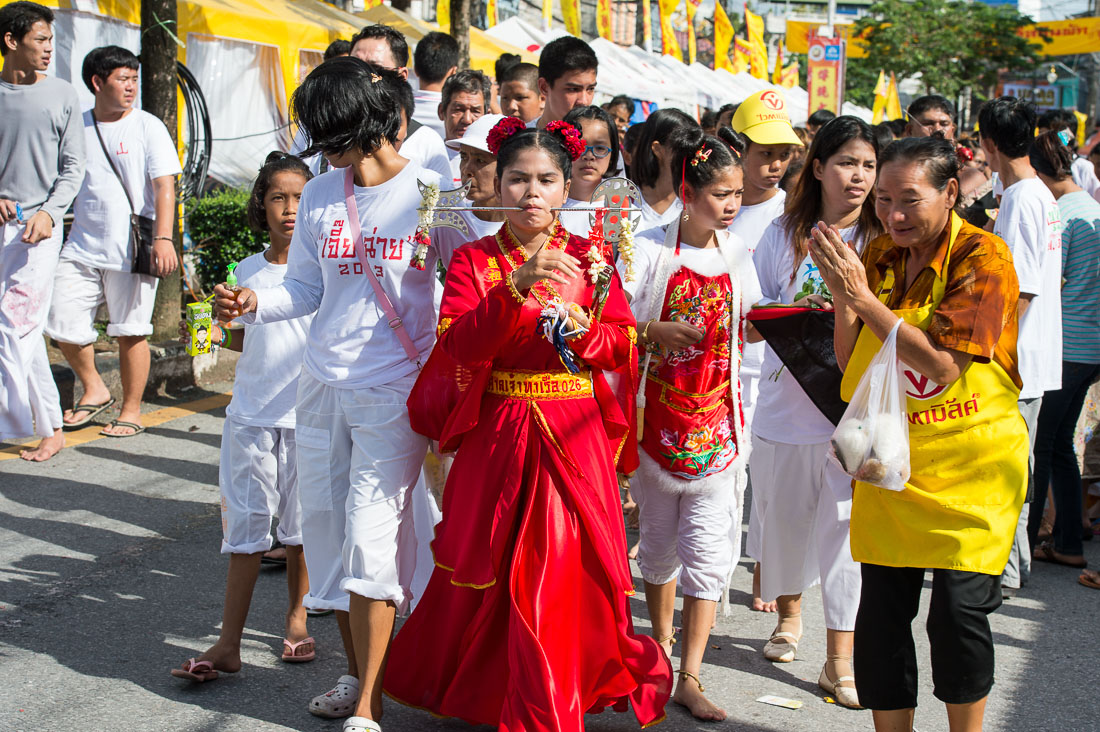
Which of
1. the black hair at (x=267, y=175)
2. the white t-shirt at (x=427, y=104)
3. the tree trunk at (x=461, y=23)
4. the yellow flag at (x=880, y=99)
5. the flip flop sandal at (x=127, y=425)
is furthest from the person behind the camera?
the yellow flag at (x=880, y=99)

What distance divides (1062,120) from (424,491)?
4.37m

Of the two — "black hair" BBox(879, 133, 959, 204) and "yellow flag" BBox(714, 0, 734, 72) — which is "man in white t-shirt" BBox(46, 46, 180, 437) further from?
"yellow flag" BBox(714, 0, 734, 72)

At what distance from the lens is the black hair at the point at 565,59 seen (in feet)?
19.3

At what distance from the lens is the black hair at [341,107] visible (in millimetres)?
→ 3375

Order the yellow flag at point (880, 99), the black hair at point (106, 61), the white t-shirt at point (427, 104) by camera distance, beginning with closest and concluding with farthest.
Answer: the black hair at point (106, 61) → the white t-shirt at point (427, 104) → the yellow flag at point (880, 99)

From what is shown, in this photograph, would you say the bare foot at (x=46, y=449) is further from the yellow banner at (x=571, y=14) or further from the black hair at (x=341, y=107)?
the yellow banner at (x=571, y=14)

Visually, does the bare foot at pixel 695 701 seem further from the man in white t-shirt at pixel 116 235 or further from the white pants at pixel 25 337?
the man in white t-shirt at pixel 116 235

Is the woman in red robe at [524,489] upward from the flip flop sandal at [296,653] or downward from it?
upward

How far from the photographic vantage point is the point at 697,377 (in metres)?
3.78

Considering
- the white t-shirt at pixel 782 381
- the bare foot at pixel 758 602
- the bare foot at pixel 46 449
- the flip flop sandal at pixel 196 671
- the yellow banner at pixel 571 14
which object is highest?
the yellow banner at pixel 571 14

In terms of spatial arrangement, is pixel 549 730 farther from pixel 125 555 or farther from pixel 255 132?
pixel 255 132

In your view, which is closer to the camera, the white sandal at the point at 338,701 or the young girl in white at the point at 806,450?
the white sandal at the point at 338,701

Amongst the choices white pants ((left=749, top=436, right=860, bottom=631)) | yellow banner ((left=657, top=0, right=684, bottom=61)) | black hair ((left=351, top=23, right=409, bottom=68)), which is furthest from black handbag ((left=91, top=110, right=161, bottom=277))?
yellow banner ((left=657, top=0, right=684, bottom=61))

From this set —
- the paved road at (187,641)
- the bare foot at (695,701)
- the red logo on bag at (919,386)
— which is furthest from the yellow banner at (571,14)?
the red logo on bag at (919,386)
